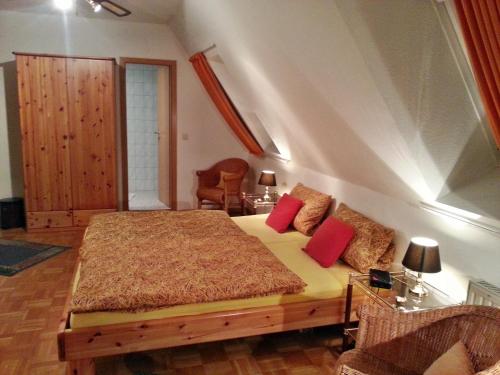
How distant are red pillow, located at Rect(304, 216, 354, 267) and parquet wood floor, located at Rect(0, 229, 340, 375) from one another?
51 centimetres

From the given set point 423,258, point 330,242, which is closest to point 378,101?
point 423,258

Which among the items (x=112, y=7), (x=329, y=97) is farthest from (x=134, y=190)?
(x=329, y=97)

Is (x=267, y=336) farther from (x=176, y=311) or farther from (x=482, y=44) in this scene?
(x=482, y=44)

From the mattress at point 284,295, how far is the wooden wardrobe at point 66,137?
2593mm

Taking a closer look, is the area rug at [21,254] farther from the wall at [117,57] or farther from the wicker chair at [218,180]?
the wicker chair at [218,180]

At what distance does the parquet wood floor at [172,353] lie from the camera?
235 centimetres

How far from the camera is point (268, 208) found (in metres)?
4.66

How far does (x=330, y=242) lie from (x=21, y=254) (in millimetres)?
3146

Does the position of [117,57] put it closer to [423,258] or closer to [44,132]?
[44,132]

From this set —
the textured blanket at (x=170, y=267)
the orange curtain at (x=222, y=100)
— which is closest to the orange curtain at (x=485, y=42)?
the textured blanket at (x=170, y=267)

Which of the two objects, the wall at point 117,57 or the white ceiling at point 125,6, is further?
the wall at point 117,57

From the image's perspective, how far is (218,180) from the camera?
582 cm

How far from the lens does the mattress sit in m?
2.12

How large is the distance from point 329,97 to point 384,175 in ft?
2.20
